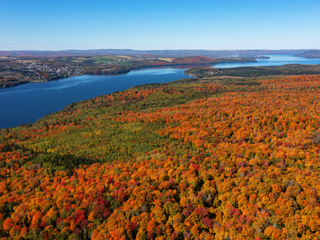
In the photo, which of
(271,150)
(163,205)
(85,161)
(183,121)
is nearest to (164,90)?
(183,121)

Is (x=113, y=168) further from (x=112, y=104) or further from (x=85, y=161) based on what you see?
(x=112, y=104)

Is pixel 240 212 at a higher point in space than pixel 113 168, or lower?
higher

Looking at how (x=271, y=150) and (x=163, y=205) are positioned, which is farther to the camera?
(x=271, y=150)

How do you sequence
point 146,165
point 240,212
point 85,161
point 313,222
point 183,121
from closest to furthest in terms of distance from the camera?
point 313,222 → point 240,212 → point 146,165 → point 85,161 → point 183,121

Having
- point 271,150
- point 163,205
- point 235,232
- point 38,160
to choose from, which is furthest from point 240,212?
point 38,160

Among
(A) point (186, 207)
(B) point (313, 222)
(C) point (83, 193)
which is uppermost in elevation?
(B) point (313, 222)

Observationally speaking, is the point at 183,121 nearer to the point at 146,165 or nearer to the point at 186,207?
the point at 146,165

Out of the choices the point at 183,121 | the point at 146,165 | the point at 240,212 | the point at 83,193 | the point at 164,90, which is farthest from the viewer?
the point at 164,90
